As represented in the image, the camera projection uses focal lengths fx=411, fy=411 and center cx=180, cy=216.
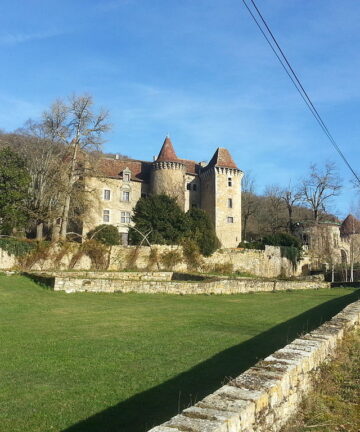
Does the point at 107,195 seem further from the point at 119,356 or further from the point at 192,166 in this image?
the point at 119,356

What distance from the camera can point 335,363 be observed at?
629 cm

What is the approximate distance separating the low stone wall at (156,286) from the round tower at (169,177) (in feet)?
80.3

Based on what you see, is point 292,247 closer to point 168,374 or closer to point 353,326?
point 353,326

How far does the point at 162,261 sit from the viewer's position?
109 feet

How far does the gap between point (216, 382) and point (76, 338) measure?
4.18 meters

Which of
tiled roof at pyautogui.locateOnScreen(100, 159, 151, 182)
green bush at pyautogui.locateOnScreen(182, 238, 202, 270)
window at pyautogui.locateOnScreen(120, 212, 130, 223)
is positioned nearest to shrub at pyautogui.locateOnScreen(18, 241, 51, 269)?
green bush at pyautogui.locateOnScreen(182, 238, 202, 270)

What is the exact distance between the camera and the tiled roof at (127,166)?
4712 centimetres

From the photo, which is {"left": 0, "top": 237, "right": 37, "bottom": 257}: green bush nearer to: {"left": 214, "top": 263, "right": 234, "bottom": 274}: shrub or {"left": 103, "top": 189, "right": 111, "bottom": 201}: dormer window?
{"left": 214, "top": 263, "right": 234, "bottom": 274}: shrub

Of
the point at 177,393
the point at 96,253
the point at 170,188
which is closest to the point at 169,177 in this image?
the point at 170,188

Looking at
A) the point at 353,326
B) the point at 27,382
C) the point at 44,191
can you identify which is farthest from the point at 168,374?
the point at 44,191

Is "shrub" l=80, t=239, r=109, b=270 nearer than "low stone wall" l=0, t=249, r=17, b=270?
No

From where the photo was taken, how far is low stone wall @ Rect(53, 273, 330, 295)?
60.0ft

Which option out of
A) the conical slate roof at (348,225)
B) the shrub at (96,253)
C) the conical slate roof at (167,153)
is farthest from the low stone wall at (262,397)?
the conical slate roof at (348,225)

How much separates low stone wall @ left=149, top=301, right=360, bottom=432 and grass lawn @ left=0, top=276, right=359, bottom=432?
125cm
